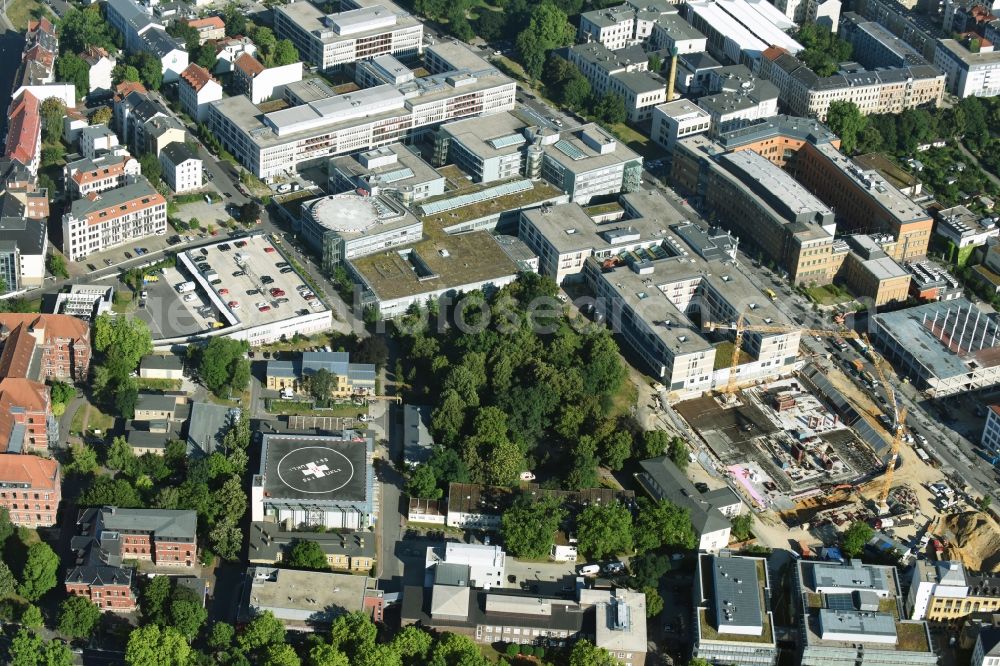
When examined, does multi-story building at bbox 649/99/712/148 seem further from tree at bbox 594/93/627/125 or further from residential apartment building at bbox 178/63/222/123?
residential apartment building at bbox 178/63/222/123

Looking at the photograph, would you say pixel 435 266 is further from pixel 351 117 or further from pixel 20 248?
pixel 20 248

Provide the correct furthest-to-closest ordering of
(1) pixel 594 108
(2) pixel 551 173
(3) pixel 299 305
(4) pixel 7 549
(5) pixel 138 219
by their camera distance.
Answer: (1) pixel 594 108 < (2) pixel 551 173 < (5) pixel 138 219 < (3) pixel 299 305 < (4) pixel 7 549

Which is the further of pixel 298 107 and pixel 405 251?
pixel 298 107

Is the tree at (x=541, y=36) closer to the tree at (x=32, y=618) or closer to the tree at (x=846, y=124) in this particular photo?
the tree at (x=846, y=124)

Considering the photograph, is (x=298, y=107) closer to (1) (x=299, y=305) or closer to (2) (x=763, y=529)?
(1) (x=299, y=305)

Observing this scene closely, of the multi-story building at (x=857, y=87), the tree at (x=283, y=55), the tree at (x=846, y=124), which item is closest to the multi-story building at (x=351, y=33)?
the tree at (x=283, y=55)

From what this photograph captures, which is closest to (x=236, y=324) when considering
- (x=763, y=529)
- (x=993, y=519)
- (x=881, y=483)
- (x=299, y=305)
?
(x=299, y=305)
